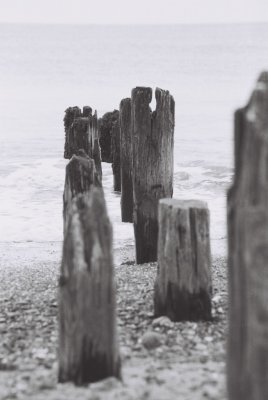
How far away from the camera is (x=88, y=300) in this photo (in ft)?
9.87

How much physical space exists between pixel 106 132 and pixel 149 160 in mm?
7552

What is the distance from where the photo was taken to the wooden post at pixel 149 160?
6.83 m

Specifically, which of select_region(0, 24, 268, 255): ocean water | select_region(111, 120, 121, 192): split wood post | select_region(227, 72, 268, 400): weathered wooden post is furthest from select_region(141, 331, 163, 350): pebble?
select_region(111, 120, 121, 192): split wood post

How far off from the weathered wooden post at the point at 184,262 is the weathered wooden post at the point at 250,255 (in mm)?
1686

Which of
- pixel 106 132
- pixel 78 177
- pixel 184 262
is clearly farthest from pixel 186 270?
pixel 106 132

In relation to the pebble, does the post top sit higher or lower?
higher

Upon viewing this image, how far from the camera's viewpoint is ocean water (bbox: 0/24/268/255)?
41.4 ft

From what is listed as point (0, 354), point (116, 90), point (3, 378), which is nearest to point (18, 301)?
point (0, 354)

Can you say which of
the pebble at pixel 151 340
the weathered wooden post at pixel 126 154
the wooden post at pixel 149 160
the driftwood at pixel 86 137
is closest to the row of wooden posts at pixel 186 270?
the pebble at pixel 151 340

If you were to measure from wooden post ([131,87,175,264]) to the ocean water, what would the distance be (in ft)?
4.65

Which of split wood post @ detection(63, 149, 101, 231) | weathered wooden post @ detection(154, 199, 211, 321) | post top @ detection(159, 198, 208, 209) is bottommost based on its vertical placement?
weathered wooden post @ detection(154, 199, 211, 321)

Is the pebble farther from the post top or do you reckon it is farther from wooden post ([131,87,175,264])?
wooden post ([131,87,175,264])

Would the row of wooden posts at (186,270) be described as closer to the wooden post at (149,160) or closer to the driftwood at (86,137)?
the wooden post at (149,160)

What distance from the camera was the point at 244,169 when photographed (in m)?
2.20
